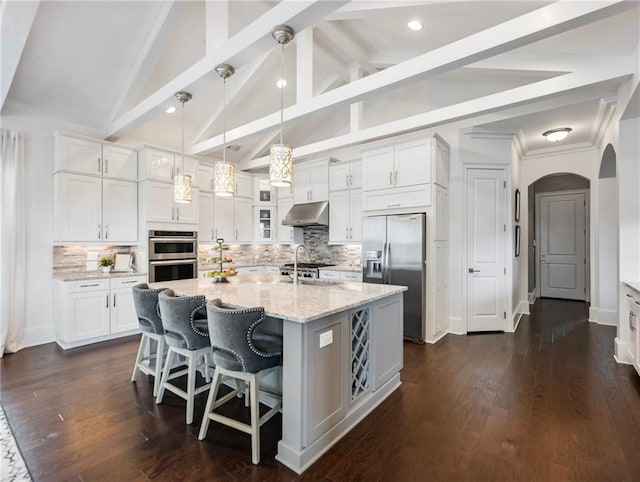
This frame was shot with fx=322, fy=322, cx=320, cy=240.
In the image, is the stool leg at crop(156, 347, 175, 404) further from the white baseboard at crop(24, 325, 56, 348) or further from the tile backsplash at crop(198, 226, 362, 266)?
the tile backsplash at crop(198, 226, 362, 266)

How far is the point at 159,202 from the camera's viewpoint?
4980 mm

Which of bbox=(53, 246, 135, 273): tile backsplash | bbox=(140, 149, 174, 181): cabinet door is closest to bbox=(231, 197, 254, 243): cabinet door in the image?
bbox=(140, 149, 174, 181): cabinet door

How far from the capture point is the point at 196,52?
4.35m

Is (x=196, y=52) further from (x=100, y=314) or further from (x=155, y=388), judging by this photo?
(x=155, y=388)

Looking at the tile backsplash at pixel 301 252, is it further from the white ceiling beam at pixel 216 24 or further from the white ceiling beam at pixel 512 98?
the white ceiling beam at pixel 216 24

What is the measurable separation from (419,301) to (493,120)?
2.68 metres

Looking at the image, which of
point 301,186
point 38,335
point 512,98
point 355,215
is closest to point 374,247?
point 355,215

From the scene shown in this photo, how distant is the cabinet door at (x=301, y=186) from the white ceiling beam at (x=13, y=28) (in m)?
4.05

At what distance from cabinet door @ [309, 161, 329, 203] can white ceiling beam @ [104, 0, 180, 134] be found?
300 cm

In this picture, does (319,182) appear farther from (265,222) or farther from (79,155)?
(79,155)

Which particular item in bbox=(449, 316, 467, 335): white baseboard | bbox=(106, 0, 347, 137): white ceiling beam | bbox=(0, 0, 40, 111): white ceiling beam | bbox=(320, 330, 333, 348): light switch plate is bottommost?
bbox=(449, 316, 467, 335): white baseboard

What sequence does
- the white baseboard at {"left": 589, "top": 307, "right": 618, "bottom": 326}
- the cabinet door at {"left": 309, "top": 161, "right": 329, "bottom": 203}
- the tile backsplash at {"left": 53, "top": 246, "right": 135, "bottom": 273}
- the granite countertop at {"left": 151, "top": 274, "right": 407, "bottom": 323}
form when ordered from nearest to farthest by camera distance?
the granite countertop at {"left": 151, "top": 274, "right": 407, "bottom": 323} < the tile backsplash at {"left": 53, "top": 246, "right": 135, "bottom": 273} < the white baseboard at {"left": 589, "top": 307, "right": 618, "bottom": 326} < the cabinet door at {"left": 309, "top": 161, "right": 329, "bottom": 203}

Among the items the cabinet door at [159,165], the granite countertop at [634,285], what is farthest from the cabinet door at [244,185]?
the granite countertop at [634,285]

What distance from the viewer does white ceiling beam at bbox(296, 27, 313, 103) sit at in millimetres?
3800
